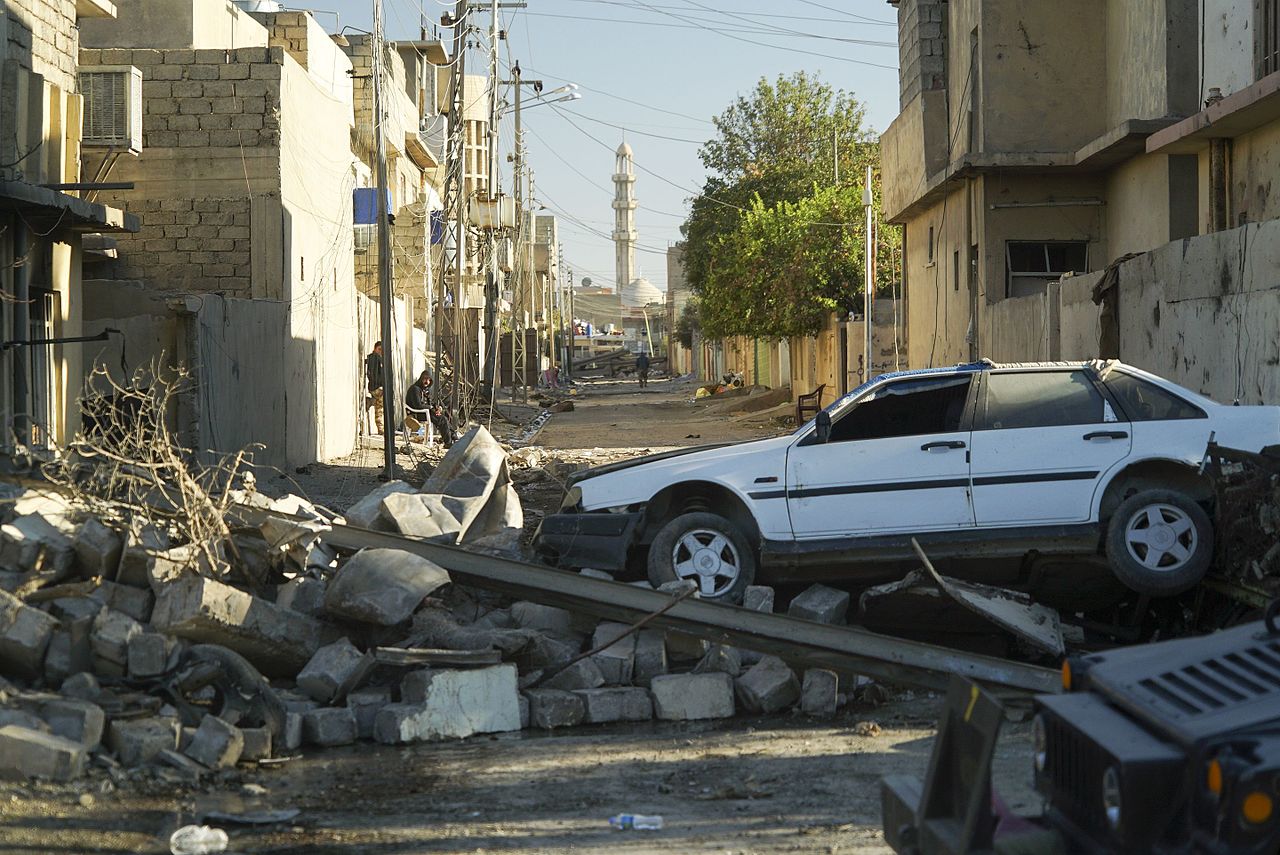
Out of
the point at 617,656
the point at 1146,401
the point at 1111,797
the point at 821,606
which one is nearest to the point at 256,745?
the point at 617,656

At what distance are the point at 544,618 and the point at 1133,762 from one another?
613cm

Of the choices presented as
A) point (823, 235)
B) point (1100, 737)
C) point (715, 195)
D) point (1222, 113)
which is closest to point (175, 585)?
point (1100, 737)

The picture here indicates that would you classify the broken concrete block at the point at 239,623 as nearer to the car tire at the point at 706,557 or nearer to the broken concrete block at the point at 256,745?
the broken concrete block at the point at 256,745

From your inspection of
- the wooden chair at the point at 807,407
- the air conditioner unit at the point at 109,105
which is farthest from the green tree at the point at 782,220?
the air conditioner unit at the point at 109,105

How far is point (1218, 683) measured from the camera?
3.60 meters

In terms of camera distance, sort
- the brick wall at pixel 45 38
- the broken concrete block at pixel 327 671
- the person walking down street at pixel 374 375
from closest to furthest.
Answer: the broken concrete block at pixel 327 671
the brick wall at pixel 45 38
the person walking down street at pixel 374 375

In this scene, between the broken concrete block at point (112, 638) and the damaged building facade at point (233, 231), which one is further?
the damaged building facade at point (233, 231)

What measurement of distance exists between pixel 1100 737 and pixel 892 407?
642 centimetres

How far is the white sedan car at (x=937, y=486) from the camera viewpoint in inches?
366

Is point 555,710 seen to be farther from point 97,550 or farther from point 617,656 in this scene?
point 97,550

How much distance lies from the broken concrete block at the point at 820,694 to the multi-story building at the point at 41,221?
24.8ft

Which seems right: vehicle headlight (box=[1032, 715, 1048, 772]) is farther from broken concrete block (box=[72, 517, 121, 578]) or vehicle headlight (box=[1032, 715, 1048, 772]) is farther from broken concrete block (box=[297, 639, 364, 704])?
broken concrete block (box=[72, 517, 121, 578])

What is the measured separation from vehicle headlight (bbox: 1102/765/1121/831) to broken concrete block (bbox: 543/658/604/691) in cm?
508

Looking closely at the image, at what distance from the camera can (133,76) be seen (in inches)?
657
